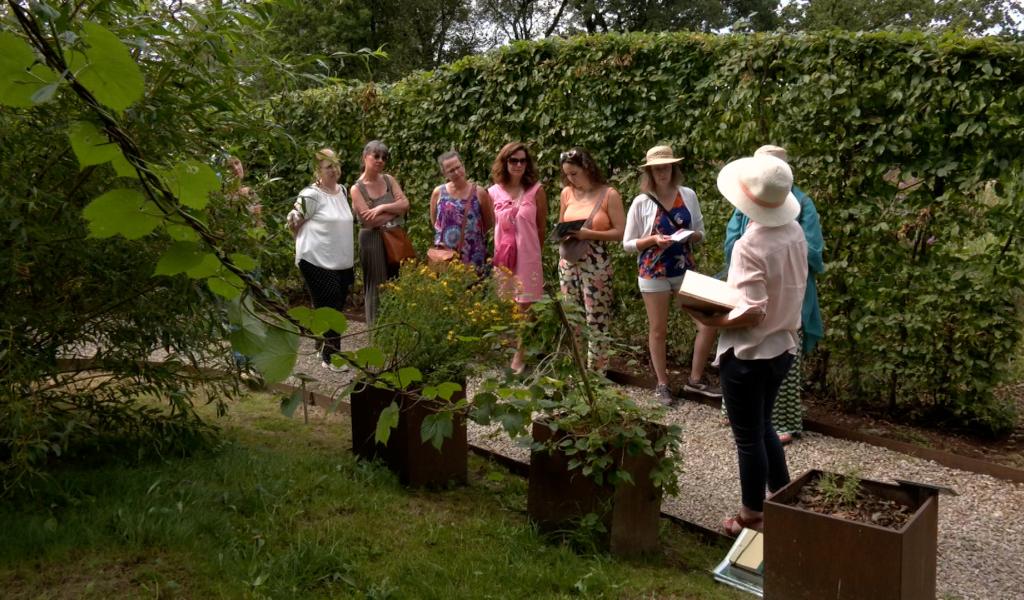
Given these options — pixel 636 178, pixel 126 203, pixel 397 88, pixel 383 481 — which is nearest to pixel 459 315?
pixel 383 481

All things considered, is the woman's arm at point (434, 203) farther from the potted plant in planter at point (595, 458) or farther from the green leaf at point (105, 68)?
the green leaf at point (105, 68)

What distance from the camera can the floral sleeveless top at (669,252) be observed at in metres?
6.40

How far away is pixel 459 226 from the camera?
7500 millimetres

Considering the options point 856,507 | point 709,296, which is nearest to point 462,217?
point 709,296

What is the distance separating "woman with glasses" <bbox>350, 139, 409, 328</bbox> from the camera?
293 inches

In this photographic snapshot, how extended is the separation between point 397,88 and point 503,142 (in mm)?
1943

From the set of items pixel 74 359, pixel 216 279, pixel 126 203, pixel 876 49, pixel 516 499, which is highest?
pixel 876 49

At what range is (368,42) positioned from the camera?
1240 inches

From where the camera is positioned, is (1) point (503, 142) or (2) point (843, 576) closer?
(2) point (843, 576)

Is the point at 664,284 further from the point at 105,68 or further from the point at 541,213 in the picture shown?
the point at 105,68

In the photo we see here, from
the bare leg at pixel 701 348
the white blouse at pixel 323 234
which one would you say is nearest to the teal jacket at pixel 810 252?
the bare leg at pixel 701 348

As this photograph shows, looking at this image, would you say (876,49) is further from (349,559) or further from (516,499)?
(349,559)

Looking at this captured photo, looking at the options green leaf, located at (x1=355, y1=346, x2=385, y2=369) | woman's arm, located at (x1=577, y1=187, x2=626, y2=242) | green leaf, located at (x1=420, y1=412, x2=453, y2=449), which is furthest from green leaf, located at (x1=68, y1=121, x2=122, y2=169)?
woman's arm, located at (x1=577, y1=187, x2=626, y2=242)

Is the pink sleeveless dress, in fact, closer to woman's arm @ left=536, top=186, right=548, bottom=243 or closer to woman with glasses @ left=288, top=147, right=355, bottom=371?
woman's arm @ left=536, top=186, right=548, bottom=243
